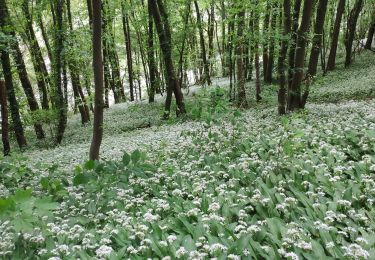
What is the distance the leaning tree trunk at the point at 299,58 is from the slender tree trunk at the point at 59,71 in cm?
958

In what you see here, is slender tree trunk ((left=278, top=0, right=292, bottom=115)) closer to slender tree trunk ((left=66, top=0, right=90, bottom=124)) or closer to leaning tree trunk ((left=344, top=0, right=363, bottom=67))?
slender tree trunk ((left=66, top=0, right=90, bottom=124))

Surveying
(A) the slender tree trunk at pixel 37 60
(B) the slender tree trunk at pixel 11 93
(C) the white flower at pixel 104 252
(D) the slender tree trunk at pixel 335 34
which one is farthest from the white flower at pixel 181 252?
(D) the slender tree trunk at pixel 335 34

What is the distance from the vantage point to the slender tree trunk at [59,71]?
1456 centimetres

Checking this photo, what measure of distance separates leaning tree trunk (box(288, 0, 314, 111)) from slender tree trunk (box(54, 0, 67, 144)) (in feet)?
31.4

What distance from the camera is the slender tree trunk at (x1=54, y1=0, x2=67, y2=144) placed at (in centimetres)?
1456

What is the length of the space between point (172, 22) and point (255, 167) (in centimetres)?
1316

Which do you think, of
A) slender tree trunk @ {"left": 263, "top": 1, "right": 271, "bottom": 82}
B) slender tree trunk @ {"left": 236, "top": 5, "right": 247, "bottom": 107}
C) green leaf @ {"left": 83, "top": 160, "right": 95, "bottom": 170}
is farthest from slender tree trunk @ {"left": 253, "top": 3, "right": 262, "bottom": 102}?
green leaf @ {"left": 83, "top": 160, "right": 95, "bottom": 170}

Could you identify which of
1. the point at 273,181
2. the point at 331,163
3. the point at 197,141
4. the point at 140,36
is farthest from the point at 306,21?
the point at 140,36

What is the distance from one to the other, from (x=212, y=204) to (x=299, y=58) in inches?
344

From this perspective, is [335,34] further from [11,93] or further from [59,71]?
[11,93]

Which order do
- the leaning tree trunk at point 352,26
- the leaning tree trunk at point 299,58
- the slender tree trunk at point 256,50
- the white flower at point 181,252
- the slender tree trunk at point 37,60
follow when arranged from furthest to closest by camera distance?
the leaning tree trunk at point 352,26 < the slender tree trunk at point 37,60 < the slender tree trunk at point 256,50 < the leaning tree trunk at point 299,58 < the white flower at point 181,252

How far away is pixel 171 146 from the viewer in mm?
9375

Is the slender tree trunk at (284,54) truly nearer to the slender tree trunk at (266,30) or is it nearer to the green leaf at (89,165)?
the slender tree trunk at (266,30)

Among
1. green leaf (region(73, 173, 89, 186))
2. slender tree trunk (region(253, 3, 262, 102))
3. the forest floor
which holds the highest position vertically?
slender tree trunk (region(253, 3, 262, 102))
